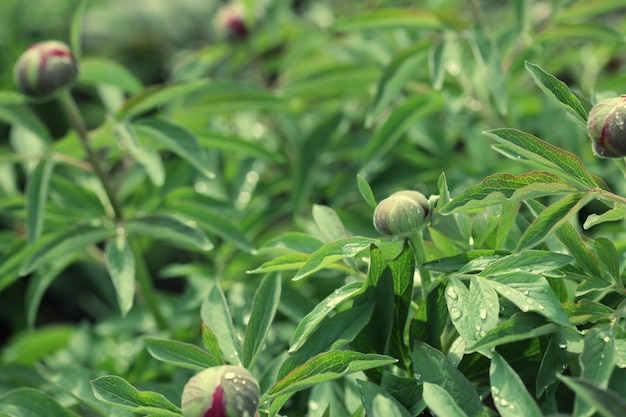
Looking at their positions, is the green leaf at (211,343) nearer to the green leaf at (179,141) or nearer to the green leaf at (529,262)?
the green leaf at (529,262)

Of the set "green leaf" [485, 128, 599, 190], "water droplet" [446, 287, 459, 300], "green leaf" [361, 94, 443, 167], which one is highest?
"green leaf" [485, 128, 599, 190]

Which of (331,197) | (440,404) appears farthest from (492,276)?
(331,197)

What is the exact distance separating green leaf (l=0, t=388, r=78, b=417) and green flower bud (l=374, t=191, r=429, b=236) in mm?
385

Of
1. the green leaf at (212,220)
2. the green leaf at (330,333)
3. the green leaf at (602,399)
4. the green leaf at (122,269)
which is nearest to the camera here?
the green leaf at (602,399)

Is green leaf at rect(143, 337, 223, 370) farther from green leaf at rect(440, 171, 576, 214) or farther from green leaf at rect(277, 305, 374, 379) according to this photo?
green leaf at rect(440, 171, 576, 214)

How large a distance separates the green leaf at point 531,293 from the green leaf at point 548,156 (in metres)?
0.10

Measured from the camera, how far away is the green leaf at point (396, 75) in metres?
1.25

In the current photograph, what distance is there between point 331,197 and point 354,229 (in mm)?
233

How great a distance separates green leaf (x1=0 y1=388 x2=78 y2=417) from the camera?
86 cm

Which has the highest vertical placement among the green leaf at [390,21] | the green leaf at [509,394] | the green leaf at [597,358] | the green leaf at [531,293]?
the green leaf at [390,21]

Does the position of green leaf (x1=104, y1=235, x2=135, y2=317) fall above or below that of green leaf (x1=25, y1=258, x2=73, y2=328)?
above

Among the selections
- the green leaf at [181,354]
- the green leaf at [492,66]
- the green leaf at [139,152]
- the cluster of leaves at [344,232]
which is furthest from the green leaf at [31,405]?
the green leaf at [492,66]

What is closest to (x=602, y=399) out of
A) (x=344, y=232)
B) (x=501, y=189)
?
(x=501, y=189)

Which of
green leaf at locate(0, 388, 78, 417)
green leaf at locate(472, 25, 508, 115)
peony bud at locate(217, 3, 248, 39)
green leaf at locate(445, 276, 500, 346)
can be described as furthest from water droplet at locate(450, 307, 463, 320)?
peony bud at locate(217, 3, 248, 39)
